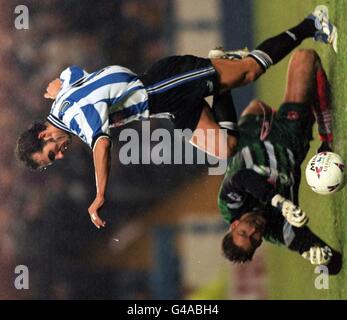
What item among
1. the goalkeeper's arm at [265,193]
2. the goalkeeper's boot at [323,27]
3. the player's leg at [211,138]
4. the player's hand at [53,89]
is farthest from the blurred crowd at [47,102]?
the goalkeeper's boot at [323,27]

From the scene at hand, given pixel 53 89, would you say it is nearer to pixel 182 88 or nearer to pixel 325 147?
pixel 182 88

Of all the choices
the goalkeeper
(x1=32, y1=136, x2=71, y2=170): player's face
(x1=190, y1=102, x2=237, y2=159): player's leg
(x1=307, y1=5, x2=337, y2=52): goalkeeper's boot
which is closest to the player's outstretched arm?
(x1=32, y1=136, x2=71, y2=170): player's face

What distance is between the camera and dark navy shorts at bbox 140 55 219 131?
408cm

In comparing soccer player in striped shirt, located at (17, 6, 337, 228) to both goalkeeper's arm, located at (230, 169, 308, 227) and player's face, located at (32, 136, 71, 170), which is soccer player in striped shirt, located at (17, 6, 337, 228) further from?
goalkeeper's arm, located at (230, 169, 308, 227)

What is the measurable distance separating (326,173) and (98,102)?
3.99ft

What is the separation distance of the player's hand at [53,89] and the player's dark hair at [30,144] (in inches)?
5.6

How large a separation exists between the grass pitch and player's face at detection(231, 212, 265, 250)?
0.08 m

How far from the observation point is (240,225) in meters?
4.16

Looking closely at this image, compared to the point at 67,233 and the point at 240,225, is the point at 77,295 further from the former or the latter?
the point at 240,225

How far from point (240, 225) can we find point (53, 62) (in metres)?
1.32
